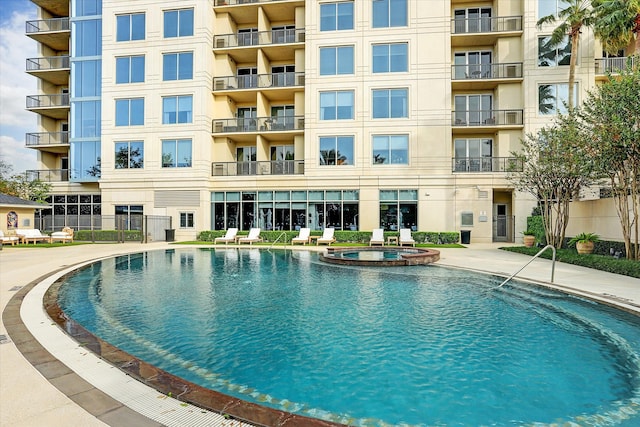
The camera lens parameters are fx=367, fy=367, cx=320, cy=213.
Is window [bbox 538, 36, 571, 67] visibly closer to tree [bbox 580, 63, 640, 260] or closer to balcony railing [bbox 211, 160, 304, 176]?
tree [bbox 580, 63, 640, 260]

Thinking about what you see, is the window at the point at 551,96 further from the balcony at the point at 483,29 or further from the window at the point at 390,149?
the window at the point at 390,149

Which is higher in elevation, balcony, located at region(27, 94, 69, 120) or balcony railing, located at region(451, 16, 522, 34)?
balcony railing, located at region(451, 16, 522, 34)

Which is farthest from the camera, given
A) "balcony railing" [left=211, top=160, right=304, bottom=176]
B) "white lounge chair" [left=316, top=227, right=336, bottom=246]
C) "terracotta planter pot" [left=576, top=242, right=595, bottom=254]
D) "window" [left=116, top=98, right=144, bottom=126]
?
"window" [left=116, top=98, right=144, bottom=126]

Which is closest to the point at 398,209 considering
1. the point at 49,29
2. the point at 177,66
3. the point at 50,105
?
the point at 177,66

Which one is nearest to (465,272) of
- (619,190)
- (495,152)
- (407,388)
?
(619,190)

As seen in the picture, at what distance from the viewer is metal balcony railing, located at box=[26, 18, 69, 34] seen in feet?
91.9

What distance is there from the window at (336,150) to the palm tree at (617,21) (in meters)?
13.6

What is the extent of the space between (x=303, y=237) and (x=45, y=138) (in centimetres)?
2275

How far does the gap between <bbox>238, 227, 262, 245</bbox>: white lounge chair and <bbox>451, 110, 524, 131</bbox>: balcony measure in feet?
44.5

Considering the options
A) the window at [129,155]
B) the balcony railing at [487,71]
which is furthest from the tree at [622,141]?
the window at [129,155]

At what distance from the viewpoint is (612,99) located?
10555 millimetres

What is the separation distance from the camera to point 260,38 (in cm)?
2433

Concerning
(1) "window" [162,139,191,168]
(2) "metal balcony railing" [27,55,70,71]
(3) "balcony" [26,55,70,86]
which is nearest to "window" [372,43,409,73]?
(1) "window" [162,139,191,168]

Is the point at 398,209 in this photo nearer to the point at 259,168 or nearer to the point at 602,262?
the point at 259,168
